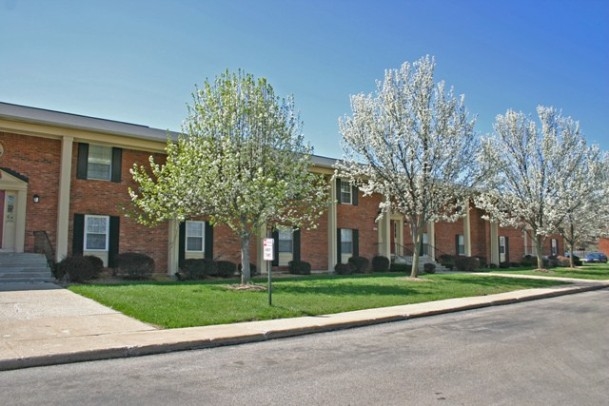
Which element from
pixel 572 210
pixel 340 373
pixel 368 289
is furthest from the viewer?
pixel 572 210

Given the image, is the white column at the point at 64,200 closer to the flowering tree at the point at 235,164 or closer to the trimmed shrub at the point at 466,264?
the flowering tree at the point at 235,164

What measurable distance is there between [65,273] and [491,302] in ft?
42.4

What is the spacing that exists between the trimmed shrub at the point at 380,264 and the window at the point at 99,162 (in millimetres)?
13612

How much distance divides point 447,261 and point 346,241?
293 inches

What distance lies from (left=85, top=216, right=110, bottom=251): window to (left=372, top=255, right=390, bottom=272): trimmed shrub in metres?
13.6

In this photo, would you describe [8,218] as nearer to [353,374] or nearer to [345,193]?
[353,374]

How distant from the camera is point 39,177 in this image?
1877 centimetres

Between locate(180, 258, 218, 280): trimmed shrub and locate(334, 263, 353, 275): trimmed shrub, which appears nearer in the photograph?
locate(180, 258, 218, 280): trimmed shrub

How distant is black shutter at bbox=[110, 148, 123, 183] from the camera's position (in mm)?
20359

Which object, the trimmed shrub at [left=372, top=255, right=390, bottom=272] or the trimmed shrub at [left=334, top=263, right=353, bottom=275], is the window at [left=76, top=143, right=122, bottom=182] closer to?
the trimmed shrub at [left=334, top=263, right=353, bottom=275]

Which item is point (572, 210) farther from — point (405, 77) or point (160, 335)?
point (160, 335)

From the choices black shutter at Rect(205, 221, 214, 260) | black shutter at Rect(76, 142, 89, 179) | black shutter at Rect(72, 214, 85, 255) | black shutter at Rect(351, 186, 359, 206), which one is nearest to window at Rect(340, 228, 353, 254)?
black shutter at Rect(351, 186, 359, 206)

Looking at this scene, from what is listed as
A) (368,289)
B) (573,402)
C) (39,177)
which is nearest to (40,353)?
(573,402)

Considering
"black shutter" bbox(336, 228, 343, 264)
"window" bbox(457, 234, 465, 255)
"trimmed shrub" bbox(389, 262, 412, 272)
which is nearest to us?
"black shutter" bbox(336, 228, 343, 264)
